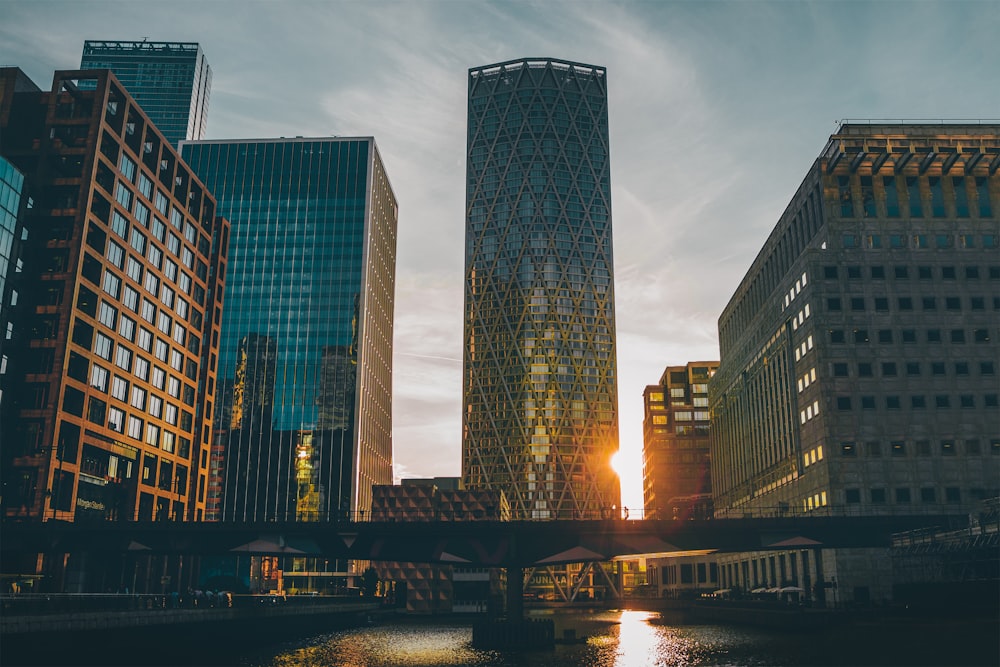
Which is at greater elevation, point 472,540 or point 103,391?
point 103,391

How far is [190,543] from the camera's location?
261 feet

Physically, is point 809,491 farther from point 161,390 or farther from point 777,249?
point 161,390

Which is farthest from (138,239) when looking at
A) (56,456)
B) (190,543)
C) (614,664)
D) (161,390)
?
(614,664)

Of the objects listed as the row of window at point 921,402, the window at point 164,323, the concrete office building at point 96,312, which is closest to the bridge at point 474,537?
the concrete office building at point 96,312

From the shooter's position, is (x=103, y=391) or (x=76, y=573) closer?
(x=76, y=573)

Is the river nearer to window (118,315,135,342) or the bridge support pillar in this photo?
the bridge support pillar

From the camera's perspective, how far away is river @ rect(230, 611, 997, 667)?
6003 cm

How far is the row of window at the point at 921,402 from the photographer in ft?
369

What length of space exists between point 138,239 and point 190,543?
5992cm

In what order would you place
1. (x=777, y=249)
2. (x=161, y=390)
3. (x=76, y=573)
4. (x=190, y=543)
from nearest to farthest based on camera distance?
(x=190, y=543)
(x=76, y=573)
(x=161, y=390)
(x=777, y=249)

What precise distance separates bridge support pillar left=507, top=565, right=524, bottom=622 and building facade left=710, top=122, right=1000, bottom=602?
40.5 m

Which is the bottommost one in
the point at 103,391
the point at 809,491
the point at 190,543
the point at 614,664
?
the point at 614,664

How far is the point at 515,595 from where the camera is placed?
82.0m

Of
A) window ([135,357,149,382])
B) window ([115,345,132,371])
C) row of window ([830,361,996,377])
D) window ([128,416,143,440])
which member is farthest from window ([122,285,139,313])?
row of window ([830,361,996,377])
